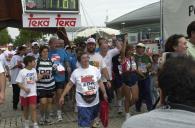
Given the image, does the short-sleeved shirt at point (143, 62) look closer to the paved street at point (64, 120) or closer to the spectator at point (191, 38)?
the paved street at point (64, 120)

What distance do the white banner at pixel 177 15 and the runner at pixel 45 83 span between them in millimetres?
2557

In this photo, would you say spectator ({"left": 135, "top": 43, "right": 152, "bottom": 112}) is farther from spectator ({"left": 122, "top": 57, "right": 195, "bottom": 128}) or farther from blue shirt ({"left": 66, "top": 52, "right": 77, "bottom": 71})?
spectator ({"left": 122, "top": 57, "right": 195, "bottom": 128})

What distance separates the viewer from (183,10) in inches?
298

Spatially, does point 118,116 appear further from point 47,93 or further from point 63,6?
point 63,6

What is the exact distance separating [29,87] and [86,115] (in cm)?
189

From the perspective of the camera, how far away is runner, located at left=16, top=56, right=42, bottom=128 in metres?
8.33

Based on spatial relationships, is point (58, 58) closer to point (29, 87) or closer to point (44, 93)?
point (44, 93)

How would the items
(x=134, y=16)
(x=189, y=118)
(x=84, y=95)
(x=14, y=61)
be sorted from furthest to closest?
(x=134, y=16) < (x=14, y=61) < (x=84, y=95) < (x=189, y=118)

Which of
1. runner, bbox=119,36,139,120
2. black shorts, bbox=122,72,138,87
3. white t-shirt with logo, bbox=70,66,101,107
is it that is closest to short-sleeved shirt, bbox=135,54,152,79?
runner, bbox=119,36,139,120

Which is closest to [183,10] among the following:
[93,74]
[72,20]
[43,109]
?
[93,74]

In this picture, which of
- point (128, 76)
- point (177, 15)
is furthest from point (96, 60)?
point (177, 15)

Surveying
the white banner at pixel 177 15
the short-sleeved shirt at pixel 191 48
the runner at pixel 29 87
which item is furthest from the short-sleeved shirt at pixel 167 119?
the runner at pixel 29 87

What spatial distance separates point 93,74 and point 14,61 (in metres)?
5.10

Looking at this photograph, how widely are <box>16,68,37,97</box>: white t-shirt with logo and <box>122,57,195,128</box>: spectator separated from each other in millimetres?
6381
